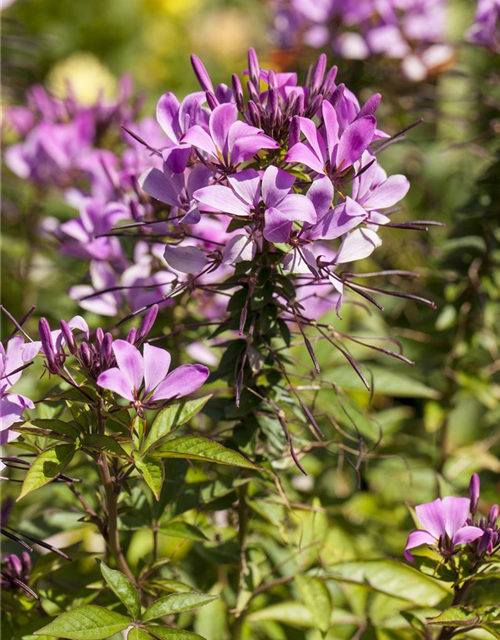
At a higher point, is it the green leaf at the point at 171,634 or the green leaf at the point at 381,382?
the green leaf at the point at 381,382

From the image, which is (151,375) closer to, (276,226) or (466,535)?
(276,226)

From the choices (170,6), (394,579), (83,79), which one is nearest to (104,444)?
(394,579)

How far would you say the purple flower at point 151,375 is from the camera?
2.05 ft

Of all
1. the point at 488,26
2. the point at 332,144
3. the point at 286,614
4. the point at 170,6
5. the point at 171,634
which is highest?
the point at 170,6

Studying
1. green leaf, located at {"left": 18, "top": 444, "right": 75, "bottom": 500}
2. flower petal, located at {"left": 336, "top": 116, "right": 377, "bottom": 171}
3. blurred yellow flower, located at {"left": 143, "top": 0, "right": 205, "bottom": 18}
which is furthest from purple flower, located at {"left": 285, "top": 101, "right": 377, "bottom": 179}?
blurred yellow flower, located at {"left": 143, "top": 0, "right": 205, "bottom": 18}

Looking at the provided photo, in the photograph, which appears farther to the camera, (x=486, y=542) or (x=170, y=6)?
(x=170, y=6)

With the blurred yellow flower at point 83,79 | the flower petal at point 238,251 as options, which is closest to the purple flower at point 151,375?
the flower petal at point 238,251

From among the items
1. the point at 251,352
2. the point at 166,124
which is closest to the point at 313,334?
the point at 251,352

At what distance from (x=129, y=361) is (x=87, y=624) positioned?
23 centimetres

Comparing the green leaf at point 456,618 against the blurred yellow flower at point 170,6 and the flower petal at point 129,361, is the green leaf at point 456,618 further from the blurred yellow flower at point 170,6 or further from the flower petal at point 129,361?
the blurred yellow flower at point 170,6

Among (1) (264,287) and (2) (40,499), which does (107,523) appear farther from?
(2) (40,499)

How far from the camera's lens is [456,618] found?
2.22 feet

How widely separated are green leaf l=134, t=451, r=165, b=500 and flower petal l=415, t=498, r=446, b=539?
26 centimetres

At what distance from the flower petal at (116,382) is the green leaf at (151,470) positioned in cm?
6
